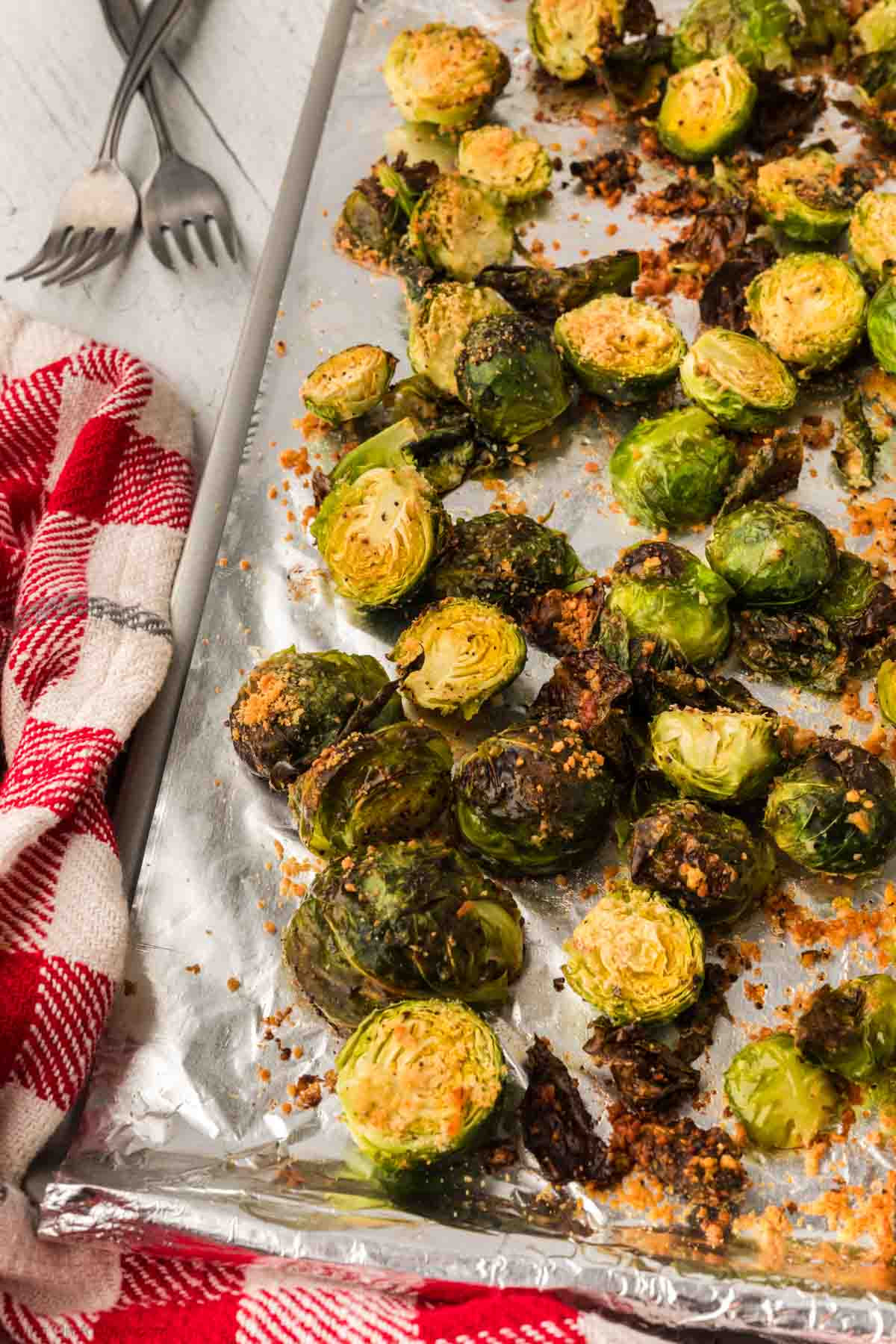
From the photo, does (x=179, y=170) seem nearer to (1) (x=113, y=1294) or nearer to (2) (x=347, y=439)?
(2) (x=347, y=439)

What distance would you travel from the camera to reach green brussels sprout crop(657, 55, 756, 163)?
3465 millimetres

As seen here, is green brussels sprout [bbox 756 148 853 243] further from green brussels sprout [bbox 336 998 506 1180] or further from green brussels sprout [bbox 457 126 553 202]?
green brussels sprout [bbox 336 998 506 1180]

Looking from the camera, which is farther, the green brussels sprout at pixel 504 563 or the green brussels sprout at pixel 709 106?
the green brussels sprout at pixel 709 106

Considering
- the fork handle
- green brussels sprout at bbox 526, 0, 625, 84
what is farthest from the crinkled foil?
the fork handle

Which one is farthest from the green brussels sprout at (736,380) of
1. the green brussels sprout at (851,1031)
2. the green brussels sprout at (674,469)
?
the green brussels sprout at (851,1031)

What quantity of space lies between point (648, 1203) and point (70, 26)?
3986 mm

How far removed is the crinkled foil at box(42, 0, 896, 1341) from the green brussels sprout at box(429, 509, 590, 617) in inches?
6.2

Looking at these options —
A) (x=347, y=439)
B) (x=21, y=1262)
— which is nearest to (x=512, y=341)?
(x=347, y=439)

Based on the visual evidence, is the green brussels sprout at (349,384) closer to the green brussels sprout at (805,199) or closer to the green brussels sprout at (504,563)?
the green brussels sprout at (504,563)

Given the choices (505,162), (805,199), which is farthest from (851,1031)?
(505,162)

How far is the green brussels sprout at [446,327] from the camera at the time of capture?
10.4 ft

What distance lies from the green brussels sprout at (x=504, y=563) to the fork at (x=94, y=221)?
1.66m

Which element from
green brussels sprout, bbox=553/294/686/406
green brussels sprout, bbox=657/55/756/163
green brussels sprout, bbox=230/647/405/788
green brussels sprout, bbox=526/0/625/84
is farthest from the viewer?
green brussels sprout, bbox=526/0/625/84

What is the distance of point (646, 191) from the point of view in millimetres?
3652
